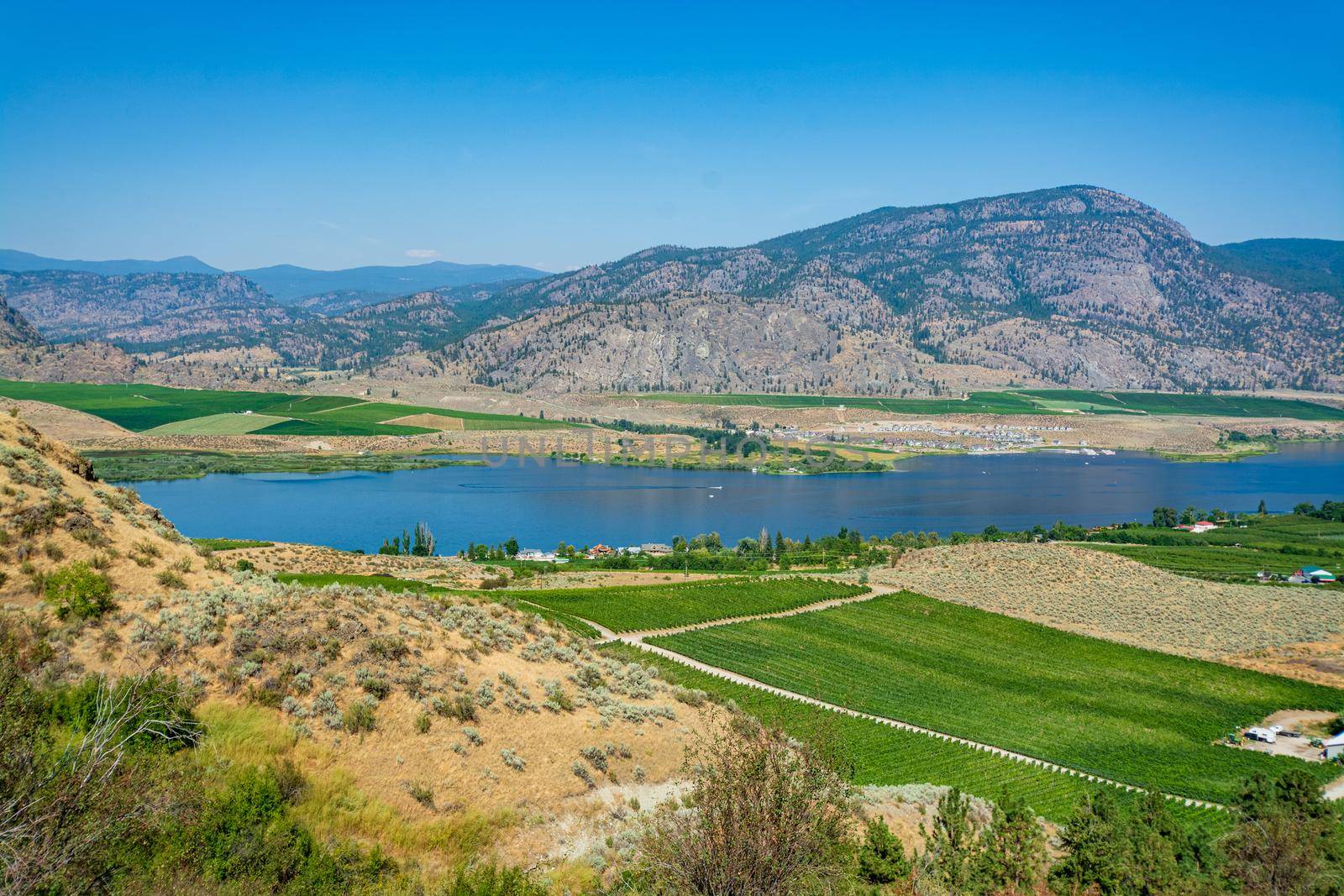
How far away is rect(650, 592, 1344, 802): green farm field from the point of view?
92.4 ft

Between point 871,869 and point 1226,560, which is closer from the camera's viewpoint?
point 871,869

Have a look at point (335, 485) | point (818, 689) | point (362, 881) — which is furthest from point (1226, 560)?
point (335, 485)

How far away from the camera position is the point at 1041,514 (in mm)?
92625

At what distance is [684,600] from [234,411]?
133 meters

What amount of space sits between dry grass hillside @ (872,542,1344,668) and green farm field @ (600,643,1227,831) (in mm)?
21536

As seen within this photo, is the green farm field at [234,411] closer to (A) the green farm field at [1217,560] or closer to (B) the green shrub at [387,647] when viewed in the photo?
(A) the green farm field at [1217,560]

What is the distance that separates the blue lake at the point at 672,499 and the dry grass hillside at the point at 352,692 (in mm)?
50166

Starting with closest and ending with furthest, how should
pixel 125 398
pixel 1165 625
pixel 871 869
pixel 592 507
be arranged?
pixel 871 869, pixel 1165 625, pixel 592 507, pixel 125 398

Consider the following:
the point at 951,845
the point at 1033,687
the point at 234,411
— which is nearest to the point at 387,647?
the point at 951,845

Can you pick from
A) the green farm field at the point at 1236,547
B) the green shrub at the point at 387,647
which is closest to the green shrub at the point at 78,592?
the green shrub at the point at 387,647

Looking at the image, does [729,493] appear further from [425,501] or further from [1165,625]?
[1165,625]

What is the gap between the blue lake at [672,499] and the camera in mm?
77688

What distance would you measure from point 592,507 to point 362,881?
7934 centimetres

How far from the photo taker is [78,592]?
16250 mm
